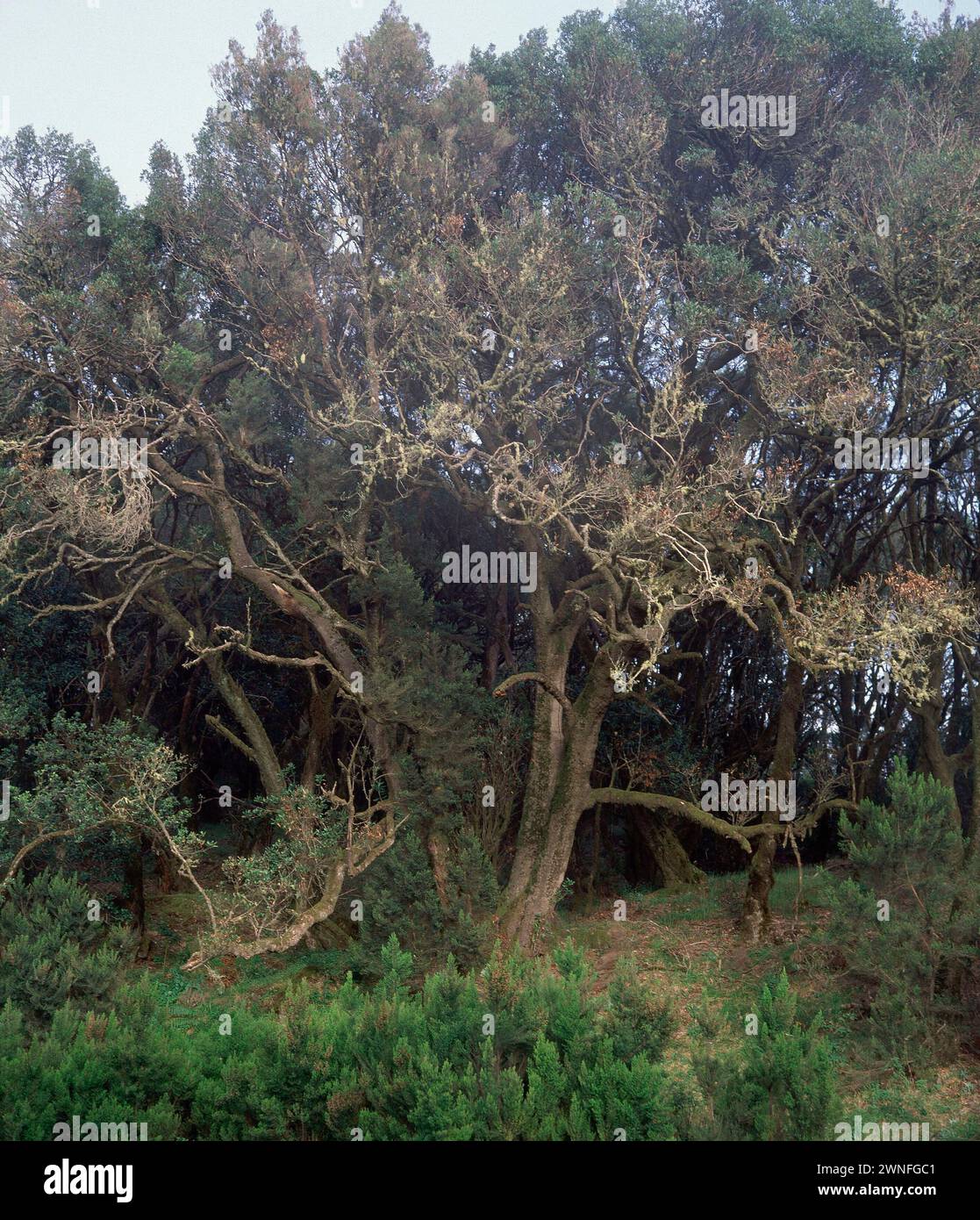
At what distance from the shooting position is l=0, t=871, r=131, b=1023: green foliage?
1081 centimetres

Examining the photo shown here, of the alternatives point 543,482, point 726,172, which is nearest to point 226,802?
point 543,482

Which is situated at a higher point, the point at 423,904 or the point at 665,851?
the point at 423,904

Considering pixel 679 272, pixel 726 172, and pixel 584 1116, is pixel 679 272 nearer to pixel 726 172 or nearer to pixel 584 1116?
pixel 726 172

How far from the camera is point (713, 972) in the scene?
13.7 metres

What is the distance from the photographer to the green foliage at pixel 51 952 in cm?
1081

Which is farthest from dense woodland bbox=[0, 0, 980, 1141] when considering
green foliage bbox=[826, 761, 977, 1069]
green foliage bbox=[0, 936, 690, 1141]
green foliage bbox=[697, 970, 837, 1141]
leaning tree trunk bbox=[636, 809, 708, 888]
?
green foliage bbox=[697, 970, 837, 1141]

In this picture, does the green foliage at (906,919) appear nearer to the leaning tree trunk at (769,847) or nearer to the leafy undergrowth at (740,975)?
the leafy undergrowth at (740,975)

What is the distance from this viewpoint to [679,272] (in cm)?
1488

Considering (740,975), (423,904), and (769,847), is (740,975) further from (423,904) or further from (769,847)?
(423,904)

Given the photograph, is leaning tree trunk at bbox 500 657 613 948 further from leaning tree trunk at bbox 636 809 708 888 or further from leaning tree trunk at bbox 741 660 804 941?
leaning tree trunk at bbox 636 809 708 888

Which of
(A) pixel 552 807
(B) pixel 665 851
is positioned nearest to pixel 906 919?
(A) pixel 552 807

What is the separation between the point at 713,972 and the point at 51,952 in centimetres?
826

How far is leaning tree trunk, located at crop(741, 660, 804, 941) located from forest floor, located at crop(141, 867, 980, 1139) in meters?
0.25

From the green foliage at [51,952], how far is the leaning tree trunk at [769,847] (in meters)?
8.45
